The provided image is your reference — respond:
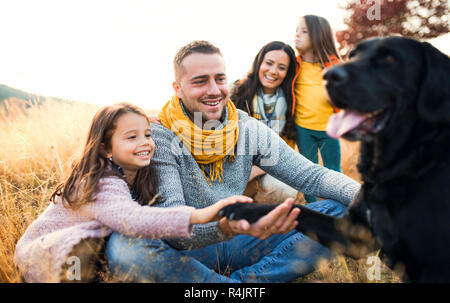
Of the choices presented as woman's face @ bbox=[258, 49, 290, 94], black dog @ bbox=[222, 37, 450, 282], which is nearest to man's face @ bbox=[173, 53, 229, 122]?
black dog @ bbox=[222, 37, 450, 282]

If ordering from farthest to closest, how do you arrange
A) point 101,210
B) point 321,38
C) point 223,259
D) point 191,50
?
1. point 321,38
2. point 191,50
3. point 223,259
4. point 101,210

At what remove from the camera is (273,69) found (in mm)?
3424

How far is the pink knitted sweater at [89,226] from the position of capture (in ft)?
5.01

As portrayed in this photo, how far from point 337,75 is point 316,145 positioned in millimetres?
2259

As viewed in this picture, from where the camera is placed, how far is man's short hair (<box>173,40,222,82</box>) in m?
2.25

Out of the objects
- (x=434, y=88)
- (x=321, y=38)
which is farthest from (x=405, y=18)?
(x=434, y=88)

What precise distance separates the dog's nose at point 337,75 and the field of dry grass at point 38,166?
1.08 meters

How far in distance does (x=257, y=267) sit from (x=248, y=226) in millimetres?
650

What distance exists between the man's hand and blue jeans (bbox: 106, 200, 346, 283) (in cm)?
37

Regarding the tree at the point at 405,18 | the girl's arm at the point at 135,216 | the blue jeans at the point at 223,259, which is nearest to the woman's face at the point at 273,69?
the blue jeans at the point at 223,259

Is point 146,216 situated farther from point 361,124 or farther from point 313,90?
point 313,90
